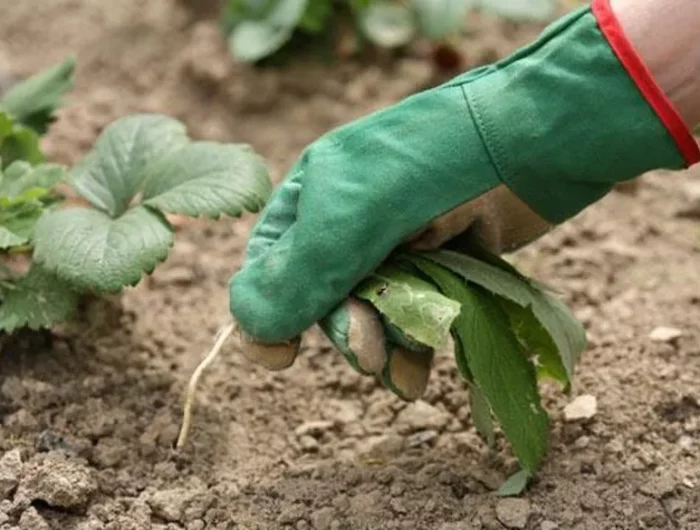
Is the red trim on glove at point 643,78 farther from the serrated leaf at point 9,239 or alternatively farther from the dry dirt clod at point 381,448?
the serrated leaf at point 9,239

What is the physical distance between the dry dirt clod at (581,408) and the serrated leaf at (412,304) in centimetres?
30

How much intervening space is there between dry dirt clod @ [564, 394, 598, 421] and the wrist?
416 millimetres

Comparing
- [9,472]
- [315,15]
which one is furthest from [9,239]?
[315,15]

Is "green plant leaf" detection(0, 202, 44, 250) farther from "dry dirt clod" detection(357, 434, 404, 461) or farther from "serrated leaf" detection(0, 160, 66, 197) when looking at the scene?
"dry dirt clod" detection(357, 434, 404, 461)

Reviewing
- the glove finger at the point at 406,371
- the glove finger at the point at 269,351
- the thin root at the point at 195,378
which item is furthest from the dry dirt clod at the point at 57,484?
the glove finger at the point at 406,371

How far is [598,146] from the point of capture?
1.37 meters

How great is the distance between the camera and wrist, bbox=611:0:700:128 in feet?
4.42

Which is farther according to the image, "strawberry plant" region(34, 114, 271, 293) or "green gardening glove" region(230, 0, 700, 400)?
"strawberry plant" region(34, 114, 271, 293)

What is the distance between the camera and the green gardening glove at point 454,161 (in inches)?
53.6

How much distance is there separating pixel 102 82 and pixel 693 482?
1.43m

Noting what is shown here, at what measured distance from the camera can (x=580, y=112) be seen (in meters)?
1.36

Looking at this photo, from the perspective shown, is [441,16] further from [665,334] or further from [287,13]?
[665,334]

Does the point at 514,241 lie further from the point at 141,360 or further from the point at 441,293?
the point at 141,360

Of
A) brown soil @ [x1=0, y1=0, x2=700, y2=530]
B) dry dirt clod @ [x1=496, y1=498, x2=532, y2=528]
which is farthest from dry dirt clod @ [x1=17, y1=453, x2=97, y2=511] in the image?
dry dirt clod @ [x1=496, y1=498, x2=532, y2=528]
